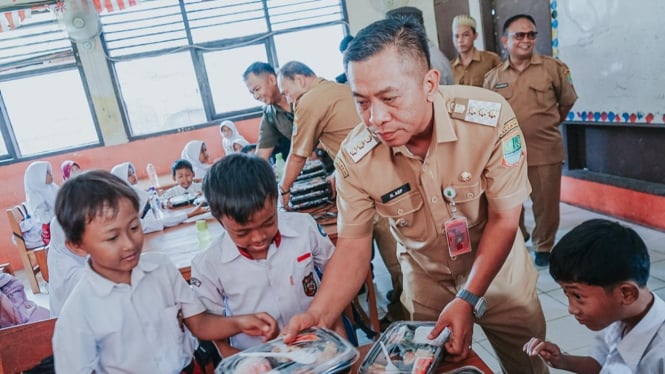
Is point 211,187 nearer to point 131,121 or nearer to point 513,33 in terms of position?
point 513,33

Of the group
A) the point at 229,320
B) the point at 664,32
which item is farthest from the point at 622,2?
the point at 229,320

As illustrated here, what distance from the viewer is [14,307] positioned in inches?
77.4

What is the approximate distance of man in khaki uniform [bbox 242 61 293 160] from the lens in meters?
3.09

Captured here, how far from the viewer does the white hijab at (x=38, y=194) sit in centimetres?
459

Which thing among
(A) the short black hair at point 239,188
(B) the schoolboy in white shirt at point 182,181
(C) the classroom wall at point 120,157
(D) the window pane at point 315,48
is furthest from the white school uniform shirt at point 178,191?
(D) the window pane at point 315,48

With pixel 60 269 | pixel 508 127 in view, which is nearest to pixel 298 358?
pixel 508 127

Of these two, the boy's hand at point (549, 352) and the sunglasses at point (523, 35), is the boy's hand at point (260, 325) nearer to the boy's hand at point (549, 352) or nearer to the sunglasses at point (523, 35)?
the boy's hand at point (549, 352)

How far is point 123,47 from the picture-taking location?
562 cm

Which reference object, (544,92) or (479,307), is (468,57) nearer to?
(544,92)

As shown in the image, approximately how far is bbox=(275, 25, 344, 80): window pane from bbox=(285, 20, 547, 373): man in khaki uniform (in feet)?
16.4

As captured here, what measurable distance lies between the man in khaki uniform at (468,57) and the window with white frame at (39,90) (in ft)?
15.0

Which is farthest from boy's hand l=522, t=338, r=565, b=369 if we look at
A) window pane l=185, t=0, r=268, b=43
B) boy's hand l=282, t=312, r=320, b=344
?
window pane l=185, t=0, r=268, b=43

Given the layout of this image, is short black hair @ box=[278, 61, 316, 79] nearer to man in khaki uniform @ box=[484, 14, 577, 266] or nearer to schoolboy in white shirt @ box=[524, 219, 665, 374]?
man in khaki uniform @ box=[484, 14, 577, 266]

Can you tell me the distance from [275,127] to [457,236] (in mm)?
2263
